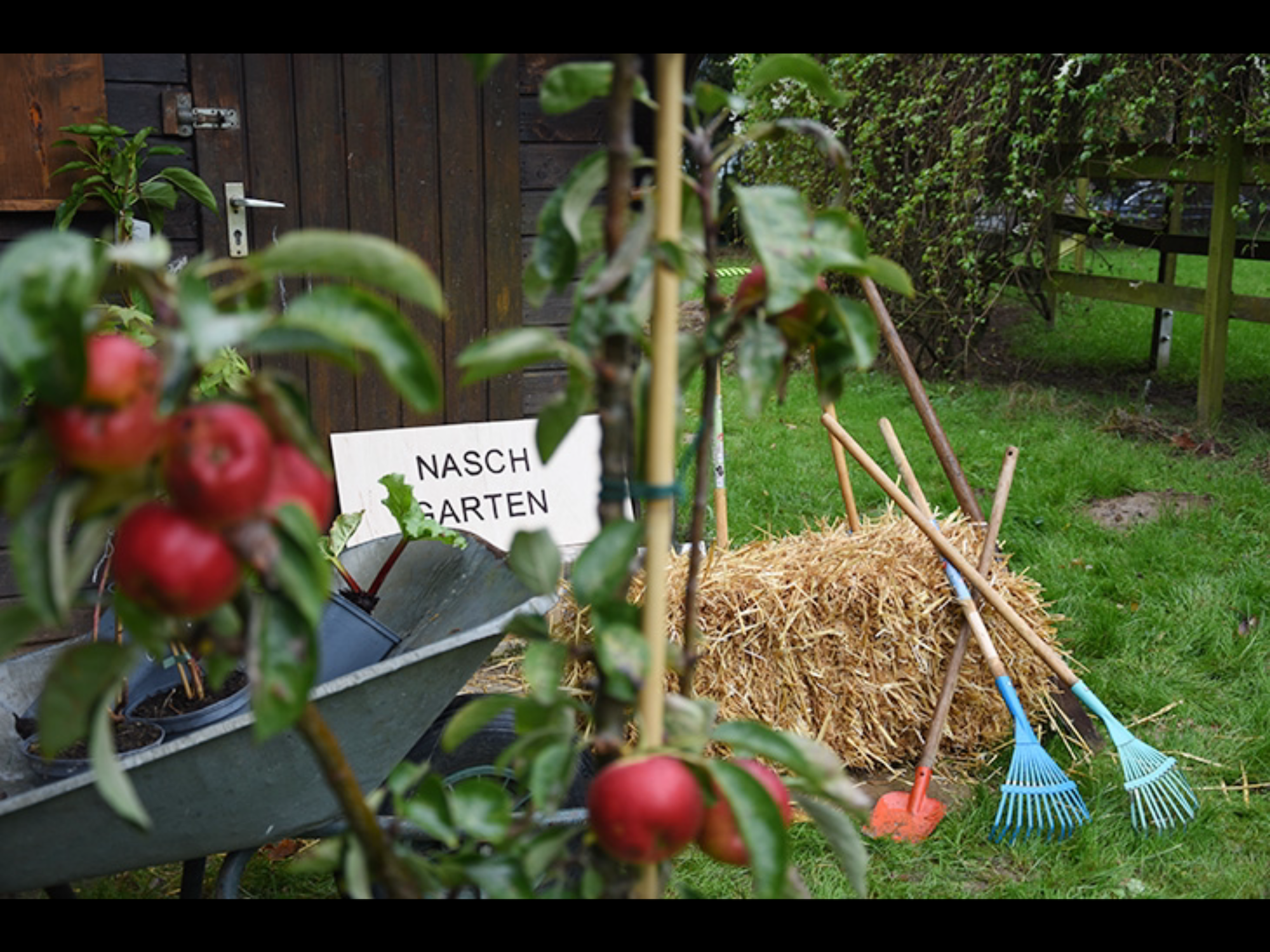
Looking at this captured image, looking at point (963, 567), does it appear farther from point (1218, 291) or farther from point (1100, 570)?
point (1218, 291)

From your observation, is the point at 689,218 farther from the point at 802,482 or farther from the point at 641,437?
the point at 802,482

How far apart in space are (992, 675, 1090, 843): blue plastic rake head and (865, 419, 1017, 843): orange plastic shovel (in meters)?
0.16

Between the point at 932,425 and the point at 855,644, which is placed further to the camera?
the point at 932,425

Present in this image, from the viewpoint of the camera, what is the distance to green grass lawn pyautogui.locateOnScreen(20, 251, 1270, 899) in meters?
2.62

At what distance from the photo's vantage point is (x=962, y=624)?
10.2 feet

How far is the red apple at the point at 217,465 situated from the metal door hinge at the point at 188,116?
3087 millimetres

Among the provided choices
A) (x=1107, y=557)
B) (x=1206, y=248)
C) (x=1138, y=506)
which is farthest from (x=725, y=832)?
(x=1206, y=248)

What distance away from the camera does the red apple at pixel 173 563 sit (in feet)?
2.07

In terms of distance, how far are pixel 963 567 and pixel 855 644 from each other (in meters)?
0.35
